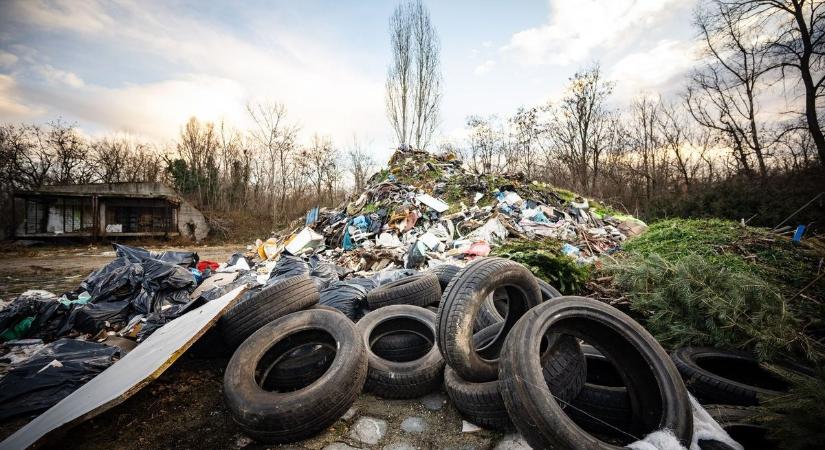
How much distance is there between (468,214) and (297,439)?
302 inches

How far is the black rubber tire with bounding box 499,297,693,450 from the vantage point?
1563mm

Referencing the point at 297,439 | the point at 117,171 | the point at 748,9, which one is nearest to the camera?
the point at 297,439

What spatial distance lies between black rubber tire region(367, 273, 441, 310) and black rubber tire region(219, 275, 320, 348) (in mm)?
830

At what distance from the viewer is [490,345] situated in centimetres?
249

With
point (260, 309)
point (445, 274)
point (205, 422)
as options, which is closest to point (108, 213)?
point (260, 309)

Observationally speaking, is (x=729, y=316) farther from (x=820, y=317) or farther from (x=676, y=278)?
(x=820, y=317)

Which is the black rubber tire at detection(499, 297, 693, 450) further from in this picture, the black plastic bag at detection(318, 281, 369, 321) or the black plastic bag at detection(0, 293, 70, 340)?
the black plastic bag at detection(0, 293, 70, 340)

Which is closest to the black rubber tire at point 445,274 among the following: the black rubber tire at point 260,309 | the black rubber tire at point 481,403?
the black rubber tire at point 260,309

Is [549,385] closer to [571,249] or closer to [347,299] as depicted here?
[347,299]

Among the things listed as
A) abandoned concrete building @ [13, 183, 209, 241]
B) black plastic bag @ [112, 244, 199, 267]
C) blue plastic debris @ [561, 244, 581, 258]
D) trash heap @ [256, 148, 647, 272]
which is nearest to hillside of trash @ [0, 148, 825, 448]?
black plastic bag @ [112, 244, 199, 267]

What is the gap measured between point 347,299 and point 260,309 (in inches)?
42.9

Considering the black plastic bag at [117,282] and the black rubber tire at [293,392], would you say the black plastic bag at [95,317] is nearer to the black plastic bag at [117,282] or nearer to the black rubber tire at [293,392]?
the black plastic bag at [117,282]

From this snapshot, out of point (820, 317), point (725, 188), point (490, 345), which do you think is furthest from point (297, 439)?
point (725, 188)

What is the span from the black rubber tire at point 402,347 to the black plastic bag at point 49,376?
8.53ft
